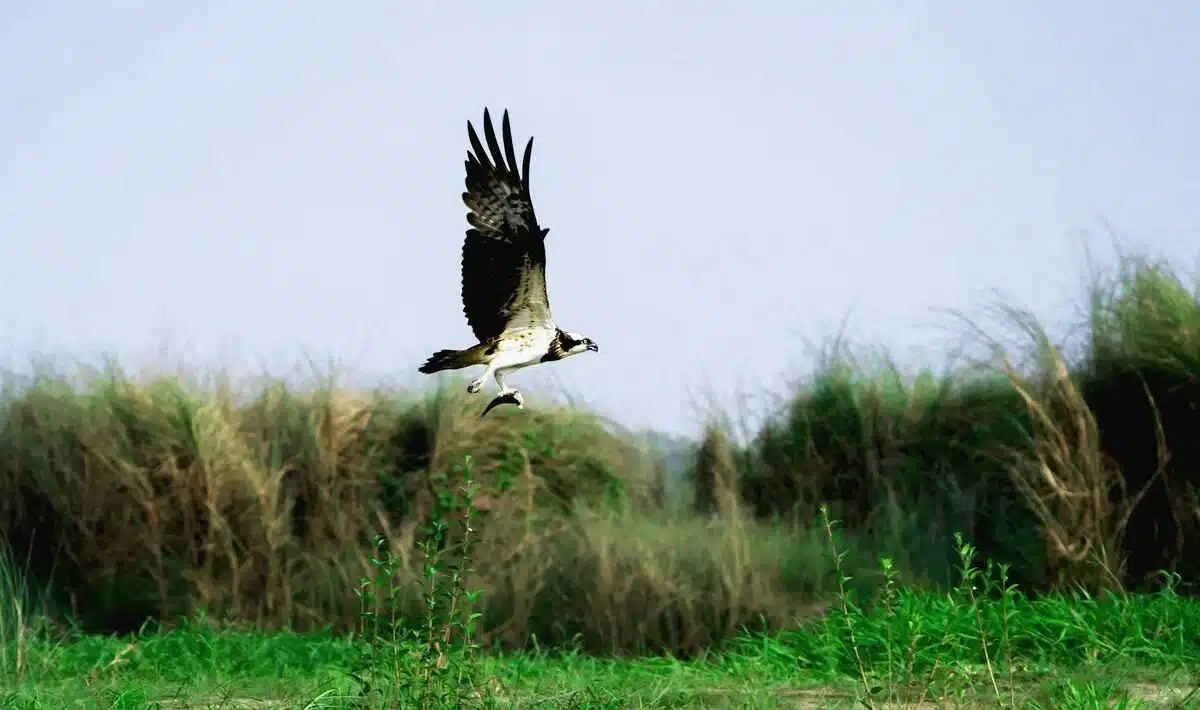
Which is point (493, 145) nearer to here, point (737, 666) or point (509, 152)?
point (509, 152)

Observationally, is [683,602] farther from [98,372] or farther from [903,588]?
[98,372]

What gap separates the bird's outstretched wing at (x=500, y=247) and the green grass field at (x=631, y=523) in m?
1.91

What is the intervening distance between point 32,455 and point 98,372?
2.54ft

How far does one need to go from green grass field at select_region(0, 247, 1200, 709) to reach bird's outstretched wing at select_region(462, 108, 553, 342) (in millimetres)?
1910

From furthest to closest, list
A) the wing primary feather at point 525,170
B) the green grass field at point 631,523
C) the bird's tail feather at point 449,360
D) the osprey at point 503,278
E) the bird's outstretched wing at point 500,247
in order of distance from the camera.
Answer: the green grass field at point 631,523, the wing primary feather at point 525,170, the bird's outstretched wing at point 500,247, the osprey at point 503,278, the bird's tail feather at point 449,360

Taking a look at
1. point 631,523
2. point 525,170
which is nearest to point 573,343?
point 525,170

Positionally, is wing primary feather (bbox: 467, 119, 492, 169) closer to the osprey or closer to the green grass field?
the osprey

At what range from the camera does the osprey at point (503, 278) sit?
9.91ft

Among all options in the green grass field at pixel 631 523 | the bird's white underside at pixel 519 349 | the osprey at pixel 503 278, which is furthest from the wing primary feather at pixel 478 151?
the green grass field at pixel 631 523

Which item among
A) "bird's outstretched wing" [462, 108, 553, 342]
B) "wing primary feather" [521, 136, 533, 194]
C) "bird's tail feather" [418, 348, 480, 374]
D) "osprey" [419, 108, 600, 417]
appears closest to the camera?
"bird's tail feather" [418, 348, 480, 374]

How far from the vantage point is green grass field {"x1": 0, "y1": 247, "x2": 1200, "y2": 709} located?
19.0 ft

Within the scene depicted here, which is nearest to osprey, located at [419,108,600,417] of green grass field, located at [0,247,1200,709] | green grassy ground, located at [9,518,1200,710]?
green grassy ground, located at [9,518,1200,710]

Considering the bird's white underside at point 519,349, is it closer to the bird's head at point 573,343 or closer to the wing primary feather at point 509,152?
the bird's head at point 573,343

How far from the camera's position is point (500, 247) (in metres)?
3.55
